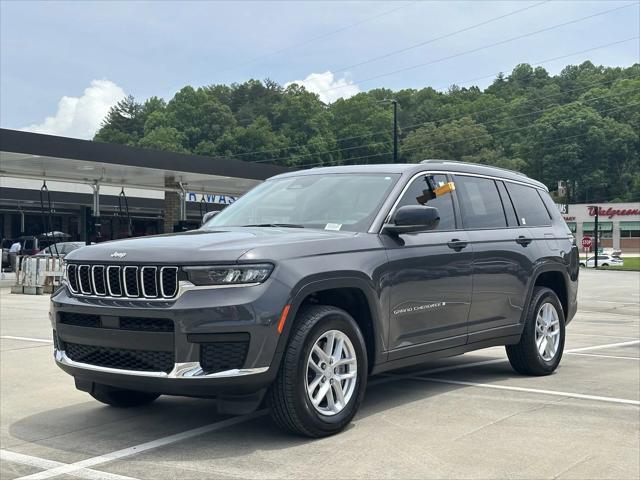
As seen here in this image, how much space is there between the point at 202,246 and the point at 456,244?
238 cm

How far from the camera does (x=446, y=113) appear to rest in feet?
380

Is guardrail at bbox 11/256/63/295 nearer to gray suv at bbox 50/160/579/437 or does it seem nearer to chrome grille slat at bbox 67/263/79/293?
gray suv at bbox 50/160/579/437

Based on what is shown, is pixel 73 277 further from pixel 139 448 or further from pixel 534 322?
pixel 534 322

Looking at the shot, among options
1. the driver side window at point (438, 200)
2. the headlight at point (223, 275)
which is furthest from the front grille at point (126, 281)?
the driver side window at point (438, 200)

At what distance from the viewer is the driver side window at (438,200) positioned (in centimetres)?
601

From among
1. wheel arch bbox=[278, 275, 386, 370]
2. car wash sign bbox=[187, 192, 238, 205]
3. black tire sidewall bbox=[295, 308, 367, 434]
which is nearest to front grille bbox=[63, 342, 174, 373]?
black tire sidewall bbox=[295, 308, 367, 434]

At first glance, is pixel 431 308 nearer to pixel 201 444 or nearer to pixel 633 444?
pixel 633 444

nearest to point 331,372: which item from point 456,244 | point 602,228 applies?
point 456,244

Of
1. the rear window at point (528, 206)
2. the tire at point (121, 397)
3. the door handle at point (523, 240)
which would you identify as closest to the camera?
the tire at point (121, 397)

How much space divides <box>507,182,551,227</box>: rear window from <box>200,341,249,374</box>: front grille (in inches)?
152

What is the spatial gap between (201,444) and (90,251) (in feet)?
4.87

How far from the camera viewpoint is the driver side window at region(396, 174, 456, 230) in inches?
237

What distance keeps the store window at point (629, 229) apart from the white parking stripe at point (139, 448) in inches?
3830

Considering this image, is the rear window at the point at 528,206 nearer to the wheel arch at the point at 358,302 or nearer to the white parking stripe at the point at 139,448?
the wheel arch at the point at 358,302
